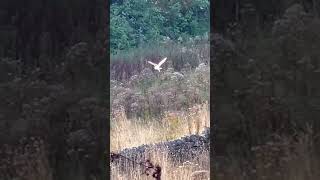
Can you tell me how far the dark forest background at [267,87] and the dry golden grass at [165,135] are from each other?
0.08 meters

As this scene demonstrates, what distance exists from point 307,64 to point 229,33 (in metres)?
0.31

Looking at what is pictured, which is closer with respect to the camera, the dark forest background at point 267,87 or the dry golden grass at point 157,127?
the dark forest background at point 267,87

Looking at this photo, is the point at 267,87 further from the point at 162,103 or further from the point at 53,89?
the point at 53,89

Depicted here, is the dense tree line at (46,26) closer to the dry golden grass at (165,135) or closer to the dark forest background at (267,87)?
the dry golden grass at (165,135)

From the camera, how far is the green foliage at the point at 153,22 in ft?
5.51

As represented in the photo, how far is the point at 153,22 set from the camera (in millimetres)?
1709

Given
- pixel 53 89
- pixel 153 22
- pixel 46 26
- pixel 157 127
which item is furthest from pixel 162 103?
pixel 46 26

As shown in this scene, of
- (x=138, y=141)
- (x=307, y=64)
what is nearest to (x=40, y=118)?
(x=138, y=141)

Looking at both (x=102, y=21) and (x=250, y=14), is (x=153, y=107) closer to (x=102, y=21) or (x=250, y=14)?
(x=102, y=21)

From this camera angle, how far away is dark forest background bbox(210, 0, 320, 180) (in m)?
1.59

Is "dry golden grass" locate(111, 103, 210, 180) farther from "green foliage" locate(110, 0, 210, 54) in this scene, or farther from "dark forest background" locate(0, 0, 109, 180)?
"green foliage" locate(110, 0, 210, 54)

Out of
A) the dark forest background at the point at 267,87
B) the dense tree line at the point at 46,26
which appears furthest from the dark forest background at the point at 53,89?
the dark forest background at the point at 267,87

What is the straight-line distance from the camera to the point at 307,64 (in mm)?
1592

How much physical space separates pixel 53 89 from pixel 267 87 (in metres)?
0.80
